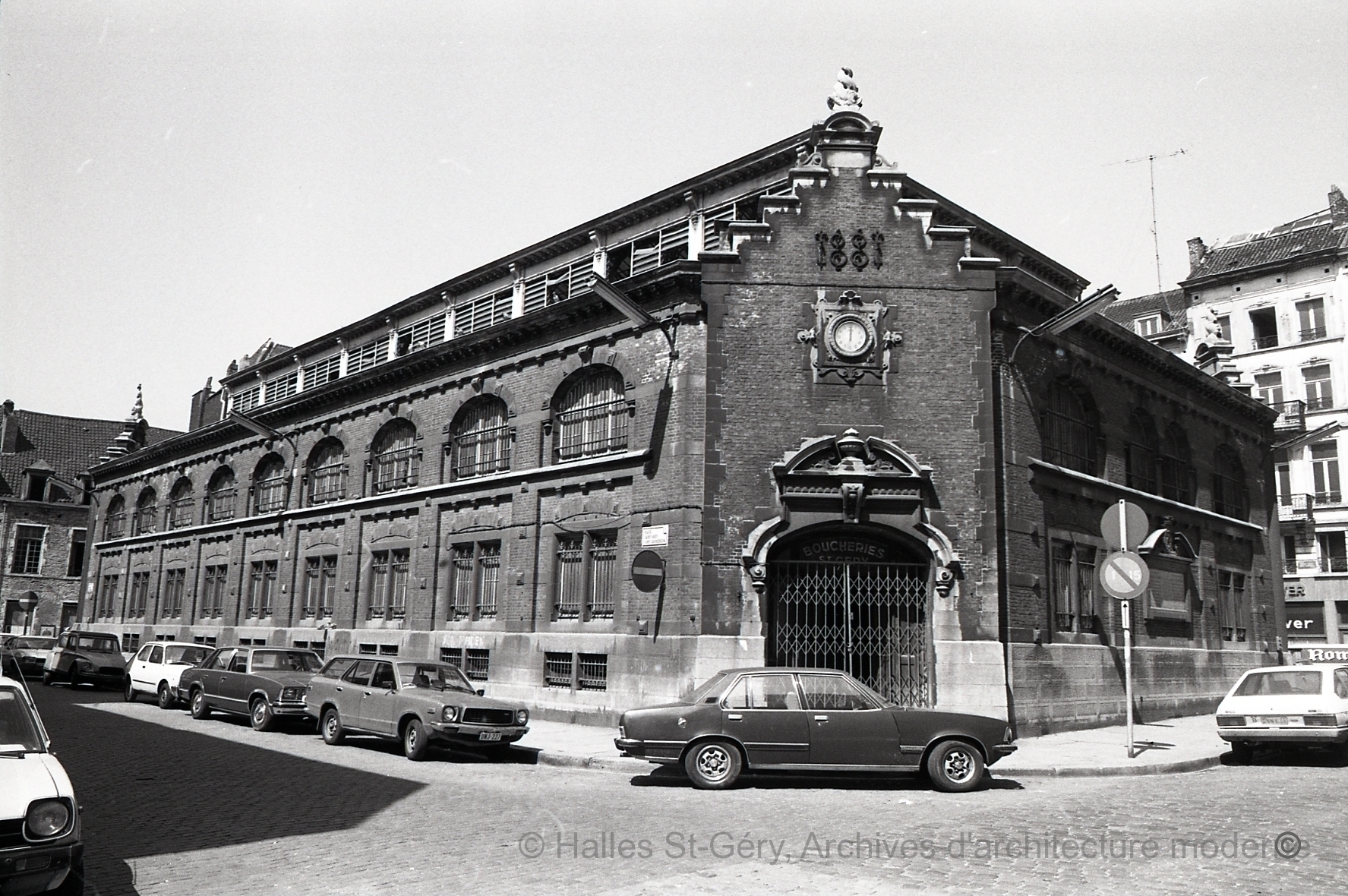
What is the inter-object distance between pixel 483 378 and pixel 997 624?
42.2ft

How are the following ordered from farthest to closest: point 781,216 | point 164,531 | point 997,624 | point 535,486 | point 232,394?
point 232,394 < point 164,531 < point 535,486 < point 781,216 < point 997,624

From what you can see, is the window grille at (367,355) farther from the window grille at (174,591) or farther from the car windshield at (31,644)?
the car windshield at (31,644)

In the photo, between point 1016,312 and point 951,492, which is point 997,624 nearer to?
point 951,492

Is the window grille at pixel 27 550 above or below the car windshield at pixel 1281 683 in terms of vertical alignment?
above

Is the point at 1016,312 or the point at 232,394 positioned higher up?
the point at 232,394

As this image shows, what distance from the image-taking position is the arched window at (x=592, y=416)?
824 inches

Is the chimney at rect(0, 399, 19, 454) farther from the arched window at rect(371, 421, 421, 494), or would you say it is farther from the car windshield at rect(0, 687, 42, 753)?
the car windshield at rect(0, 687, 42, 753)

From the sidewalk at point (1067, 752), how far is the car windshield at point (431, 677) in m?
1.47

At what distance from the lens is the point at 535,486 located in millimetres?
22219

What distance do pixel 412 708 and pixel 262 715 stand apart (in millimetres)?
4910

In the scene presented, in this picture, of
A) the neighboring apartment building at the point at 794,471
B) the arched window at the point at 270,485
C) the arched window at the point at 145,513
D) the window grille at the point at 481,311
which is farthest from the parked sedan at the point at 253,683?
the arched window at the point at 145,513

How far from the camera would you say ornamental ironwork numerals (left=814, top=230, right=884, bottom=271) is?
19031 millimetres

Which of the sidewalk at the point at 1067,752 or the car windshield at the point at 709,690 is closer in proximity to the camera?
the car windshield at the point at 709,690

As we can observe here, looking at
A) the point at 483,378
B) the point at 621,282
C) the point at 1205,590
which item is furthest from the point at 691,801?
the point at 1205,590
